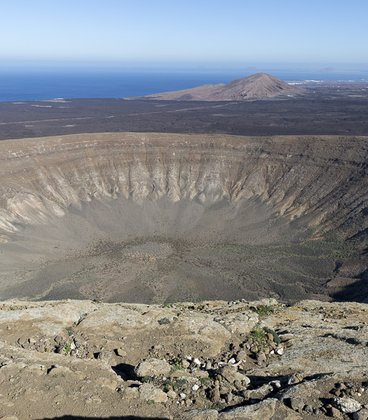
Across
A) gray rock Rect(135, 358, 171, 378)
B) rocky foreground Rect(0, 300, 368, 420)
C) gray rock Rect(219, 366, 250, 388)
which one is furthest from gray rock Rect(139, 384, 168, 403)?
gray rock Rect(219, 366, 250, 388)

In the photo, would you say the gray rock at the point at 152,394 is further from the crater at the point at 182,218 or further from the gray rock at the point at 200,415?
the crater at the point at 182,218

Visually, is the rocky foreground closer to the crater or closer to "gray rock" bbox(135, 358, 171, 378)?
"gray rock" bbox(135, 358, 171, 378)

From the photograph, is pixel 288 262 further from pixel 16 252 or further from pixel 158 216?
pixel 16 252

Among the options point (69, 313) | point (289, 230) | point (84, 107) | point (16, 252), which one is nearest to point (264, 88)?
point (84, 107)

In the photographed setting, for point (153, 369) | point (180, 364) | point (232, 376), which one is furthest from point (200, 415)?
point (180, 364)

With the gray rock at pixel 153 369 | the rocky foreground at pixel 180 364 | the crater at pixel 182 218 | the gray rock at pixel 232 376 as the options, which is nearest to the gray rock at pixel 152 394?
the rocky foreground at pixel 180 364

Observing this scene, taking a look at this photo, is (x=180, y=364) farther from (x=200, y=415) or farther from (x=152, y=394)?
(x=200, y=415)
